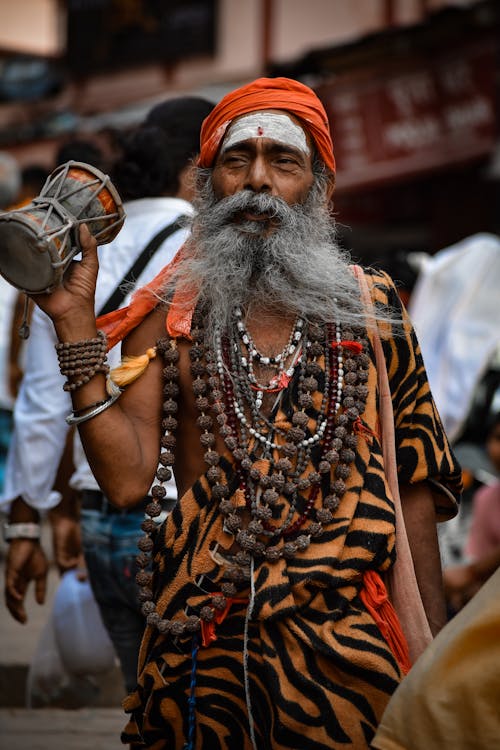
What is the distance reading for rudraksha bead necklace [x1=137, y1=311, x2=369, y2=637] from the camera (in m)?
2.55

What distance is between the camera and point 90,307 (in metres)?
2.55

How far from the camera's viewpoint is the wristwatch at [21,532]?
359 centimetres

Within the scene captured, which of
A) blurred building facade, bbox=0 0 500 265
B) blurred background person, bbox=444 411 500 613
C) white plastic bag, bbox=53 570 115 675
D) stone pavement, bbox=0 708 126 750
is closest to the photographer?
white plastic bag, bbox=53 570 115 675

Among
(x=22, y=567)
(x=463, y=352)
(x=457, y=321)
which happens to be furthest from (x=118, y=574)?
(x=457, y=321)

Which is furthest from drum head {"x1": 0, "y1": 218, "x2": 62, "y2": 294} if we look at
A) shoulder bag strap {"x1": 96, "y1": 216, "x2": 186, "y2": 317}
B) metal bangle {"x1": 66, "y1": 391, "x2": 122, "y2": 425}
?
shoulder bag strap {"x1": 96, "y1": 216, "x2": 186, "y2": 317}

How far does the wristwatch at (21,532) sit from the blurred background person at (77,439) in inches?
0.8

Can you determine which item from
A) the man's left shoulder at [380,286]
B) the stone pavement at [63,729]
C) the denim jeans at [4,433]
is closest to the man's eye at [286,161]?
the man's left shoulder at [380,286]

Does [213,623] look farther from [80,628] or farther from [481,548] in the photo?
[481,548]

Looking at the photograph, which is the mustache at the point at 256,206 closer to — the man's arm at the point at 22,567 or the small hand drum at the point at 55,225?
the small hand drum at the point at 55,225

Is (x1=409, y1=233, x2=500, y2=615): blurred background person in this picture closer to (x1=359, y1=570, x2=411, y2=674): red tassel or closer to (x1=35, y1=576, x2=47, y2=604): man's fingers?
(x1=35, y1=576, x2=47, y2=604): man's fingers

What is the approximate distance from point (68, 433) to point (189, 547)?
140 centimetres

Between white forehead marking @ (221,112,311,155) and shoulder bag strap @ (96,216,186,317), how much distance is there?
32.3 inches

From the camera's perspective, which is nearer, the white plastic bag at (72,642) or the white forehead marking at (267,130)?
the white forehead marking at (267,130)

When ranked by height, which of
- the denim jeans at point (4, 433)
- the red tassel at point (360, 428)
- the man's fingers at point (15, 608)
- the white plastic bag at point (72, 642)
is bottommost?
the white plastic bag at point (72, 642)
